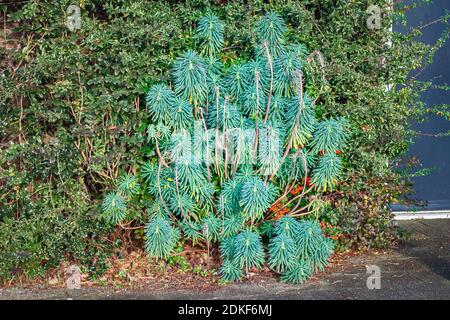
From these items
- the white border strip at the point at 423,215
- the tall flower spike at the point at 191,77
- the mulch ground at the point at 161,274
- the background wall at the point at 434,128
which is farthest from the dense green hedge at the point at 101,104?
the background wall at the point at 434,128

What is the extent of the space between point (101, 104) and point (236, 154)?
1274 millimetres

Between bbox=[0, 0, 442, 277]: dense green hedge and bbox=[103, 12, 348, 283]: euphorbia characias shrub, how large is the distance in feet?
0.73

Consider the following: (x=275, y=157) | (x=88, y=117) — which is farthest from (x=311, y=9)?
(x=88, y=117)

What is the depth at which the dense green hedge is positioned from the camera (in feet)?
20.4

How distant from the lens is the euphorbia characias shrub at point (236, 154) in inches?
→ 240

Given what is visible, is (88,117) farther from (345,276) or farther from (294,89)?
(345,276)

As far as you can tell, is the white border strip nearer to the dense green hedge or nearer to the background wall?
the background wall

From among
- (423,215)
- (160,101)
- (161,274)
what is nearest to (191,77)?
(160,101)

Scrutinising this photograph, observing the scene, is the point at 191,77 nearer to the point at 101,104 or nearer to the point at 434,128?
the point at 101,104

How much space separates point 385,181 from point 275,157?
1257 millimetres

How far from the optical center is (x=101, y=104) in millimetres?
6254

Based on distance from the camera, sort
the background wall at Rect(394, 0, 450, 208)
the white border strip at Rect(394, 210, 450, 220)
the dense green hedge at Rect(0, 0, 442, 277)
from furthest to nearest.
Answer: the background wall at Rect(394, 0, 450, 208)
the white border strip at Rect(394, 210, 450, 220)
the dense green hedge at Rect(0, 0, 442, 277)

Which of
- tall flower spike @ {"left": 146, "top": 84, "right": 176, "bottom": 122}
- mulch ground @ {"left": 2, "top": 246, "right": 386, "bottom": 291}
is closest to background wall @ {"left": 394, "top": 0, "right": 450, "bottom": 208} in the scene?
mulch ground @ {"left": 2, "top": 246, "right": 386, "bottom": 291}
